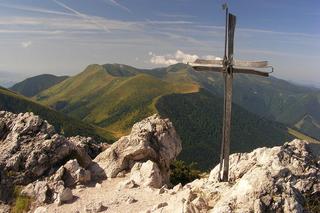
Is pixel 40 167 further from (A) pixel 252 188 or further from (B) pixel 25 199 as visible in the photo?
(A) pixel 252 188

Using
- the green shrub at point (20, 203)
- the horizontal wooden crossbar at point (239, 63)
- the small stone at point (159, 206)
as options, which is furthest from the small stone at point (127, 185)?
the horizontal wooden crossbar at point (239, 63)

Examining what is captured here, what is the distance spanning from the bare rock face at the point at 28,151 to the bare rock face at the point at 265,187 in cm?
1309

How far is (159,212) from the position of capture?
21.6 m

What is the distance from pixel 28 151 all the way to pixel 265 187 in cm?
2269

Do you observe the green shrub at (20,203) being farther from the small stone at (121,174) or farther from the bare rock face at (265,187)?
the bare rock face at (265,187)

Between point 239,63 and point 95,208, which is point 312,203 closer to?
point 239,63

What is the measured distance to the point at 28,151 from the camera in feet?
108

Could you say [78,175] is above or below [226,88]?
below

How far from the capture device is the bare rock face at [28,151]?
1228 inches

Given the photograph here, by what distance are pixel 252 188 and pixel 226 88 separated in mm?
6633

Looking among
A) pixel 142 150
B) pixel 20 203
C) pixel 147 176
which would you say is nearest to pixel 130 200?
Result: pixel 147 176

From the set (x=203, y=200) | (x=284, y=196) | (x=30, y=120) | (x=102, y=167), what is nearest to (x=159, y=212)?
(x=203, y=200)

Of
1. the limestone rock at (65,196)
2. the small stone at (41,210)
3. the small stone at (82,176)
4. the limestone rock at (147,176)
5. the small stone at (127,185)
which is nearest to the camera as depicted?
the small stone at (41,210)

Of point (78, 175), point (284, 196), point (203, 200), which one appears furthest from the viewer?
point (78, 175)
